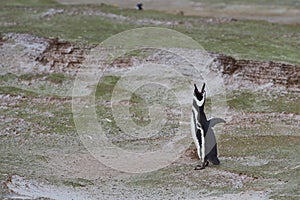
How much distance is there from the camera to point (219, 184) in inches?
709

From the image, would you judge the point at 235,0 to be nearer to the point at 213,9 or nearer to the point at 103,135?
the point at 213,9

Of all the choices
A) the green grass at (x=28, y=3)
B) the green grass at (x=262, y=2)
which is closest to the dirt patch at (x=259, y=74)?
the green grass at (x=262, y=2)

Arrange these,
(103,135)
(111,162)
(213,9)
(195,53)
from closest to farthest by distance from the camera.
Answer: (111,162) < (103,135) < (195,53) < (213,9)

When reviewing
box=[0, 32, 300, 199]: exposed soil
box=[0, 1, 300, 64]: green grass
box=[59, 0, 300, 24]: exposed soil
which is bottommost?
box=[0, 32, 300, 199]: exposed soil

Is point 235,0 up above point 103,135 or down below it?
above

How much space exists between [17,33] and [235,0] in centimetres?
1371

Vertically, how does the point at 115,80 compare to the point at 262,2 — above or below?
below

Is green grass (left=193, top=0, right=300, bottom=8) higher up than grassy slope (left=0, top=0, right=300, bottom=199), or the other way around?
green grass (left=193, top=0, right=300, bottom=8)

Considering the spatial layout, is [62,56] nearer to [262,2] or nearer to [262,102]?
[262,102]

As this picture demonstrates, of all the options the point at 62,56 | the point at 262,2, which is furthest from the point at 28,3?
the point at 262,2

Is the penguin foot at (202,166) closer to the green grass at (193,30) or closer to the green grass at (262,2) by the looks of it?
the green grass at (193,30)

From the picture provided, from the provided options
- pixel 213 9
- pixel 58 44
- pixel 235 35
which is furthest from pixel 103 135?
pixel 213 9

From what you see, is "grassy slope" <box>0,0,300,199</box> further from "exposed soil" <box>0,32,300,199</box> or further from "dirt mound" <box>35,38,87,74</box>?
"dirt mound" <box>35,38,87,74</box>

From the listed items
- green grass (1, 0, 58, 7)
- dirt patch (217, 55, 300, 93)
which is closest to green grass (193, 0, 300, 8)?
green grass (1, 0, 58, 7)
